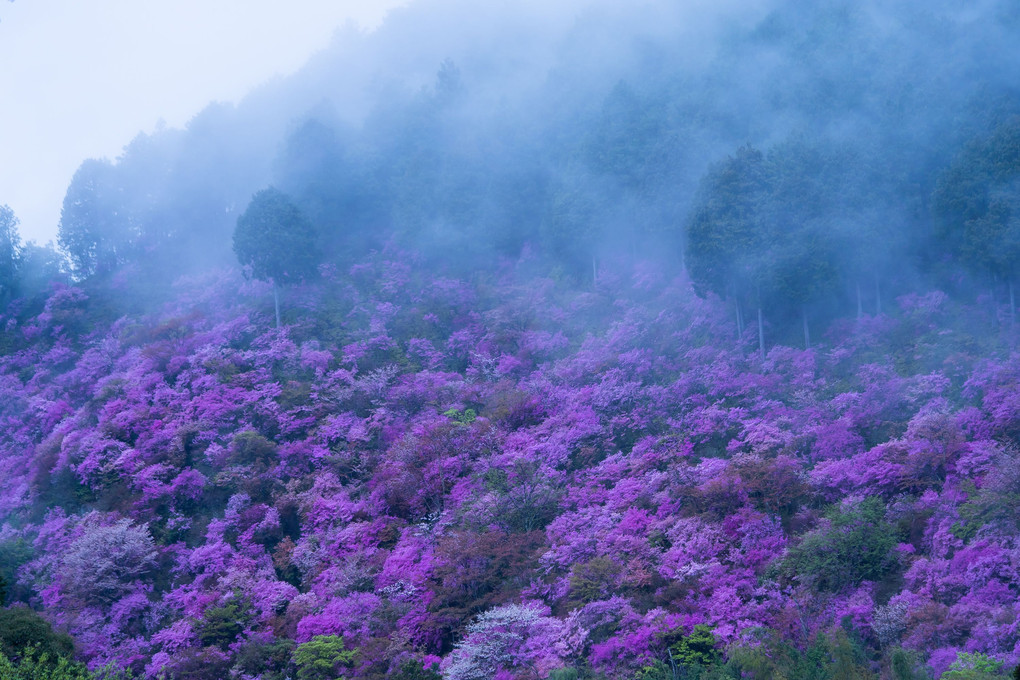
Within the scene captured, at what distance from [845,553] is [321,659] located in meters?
12.4

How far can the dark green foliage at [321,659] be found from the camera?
19.4 m

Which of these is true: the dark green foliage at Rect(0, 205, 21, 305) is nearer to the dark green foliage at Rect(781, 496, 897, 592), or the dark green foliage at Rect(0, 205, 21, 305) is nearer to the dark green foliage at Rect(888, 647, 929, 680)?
the dark green foliage at Rect(781, 496, 897, 592)

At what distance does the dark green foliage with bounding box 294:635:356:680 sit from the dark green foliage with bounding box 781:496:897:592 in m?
10.7

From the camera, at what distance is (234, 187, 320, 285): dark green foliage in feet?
119

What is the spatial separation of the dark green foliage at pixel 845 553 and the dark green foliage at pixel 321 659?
35.1 ft

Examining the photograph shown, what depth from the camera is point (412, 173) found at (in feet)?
138

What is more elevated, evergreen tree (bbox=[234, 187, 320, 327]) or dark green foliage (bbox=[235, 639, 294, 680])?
evergreen tree (bbox=[234, 187, 320, 327])

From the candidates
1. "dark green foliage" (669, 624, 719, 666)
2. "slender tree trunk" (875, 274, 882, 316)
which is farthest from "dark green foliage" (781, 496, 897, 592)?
"slender tree trunk" (875, 274, 882, 316)

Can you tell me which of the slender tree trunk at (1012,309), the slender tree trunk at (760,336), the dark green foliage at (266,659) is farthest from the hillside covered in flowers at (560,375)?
the slender tree trunk at (760,336)

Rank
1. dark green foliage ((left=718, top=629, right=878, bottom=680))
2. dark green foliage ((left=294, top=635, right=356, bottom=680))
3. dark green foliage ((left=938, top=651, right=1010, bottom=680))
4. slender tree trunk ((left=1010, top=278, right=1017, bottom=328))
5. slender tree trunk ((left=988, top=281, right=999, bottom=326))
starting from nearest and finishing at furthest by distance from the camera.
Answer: dark green foliage ((left=938, top=651, right=1010, bottom=680)) < dark green foliage ((left=718, top=629, right=878, bottom=680)) < dark green foliage ((left=294, top=635, right=356, bottom=680)) < slender tree trunk ((left=1010, top=278, right=1017, bottom=328)) < slender tree trunk ((left=988, top=281, right=999, bottom=326))

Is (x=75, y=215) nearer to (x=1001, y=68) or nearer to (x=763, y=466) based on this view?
(x=763, y=466)

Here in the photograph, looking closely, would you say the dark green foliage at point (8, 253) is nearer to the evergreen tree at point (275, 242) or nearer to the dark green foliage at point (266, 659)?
the evergreen tree at point (275, 242)

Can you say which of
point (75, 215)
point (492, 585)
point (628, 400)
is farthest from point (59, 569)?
point (75, 215)

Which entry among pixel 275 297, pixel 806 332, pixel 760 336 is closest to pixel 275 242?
pixel 275 297
